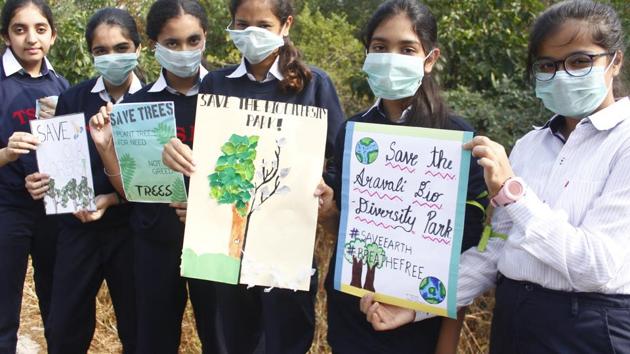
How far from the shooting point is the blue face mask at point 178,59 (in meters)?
2.96

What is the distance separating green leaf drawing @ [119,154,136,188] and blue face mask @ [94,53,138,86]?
576 millimetres

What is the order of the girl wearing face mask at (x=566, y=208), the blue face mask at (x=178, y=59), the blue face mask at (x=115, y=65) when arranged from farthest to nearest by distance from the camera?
1. the blue face mask at (x=115, y=65)
2. the blue face mask at (x=178, y=59)
3. the girl wearing face mask at (x=566, y=208)

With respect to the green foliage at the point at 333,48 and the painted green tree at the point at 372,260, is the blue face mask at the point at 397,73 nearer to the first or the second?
the painted green tree at the point at 372,260

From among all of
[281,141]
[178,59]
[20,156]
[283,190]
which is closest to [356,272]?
[283,190]

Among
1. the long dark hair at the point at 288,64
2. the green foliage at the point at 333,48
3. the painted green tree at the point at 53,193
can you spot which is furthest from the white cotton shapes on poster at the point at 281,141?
the green foliage at the point at 333,48

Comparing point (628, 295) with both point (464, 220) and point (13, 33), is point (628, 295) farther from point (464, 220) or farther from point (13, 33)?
point (13, 33)

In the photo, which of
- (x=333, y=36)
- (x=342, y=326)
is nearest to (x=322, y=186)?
(x=342, y=326)

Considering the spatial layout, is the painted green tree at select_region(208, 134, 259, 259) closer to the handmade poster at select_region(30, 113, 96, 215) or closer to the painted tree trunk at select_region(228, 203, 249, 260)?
the painted tree trunk at select_region(228, 203, 249, 260)

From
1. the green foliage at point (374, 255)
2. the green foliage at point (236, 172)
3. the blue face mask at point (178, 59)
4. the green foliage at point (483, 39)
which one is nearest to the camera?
the green foliage at point (374, 255)

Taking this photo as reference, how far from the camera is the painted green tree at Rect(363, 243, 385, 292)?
2.19 meters

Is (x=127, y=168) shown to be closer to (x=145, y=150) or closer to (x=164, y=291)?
(x=145, y=150)

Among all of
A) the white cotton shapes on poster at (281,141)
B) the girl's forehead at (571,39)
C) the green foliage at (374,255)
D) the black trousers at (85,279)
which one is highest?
the girl's forehead at (571,39)

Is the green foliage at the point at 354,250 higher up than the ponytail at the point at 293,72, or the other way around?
the ponytail at the point at 293,72

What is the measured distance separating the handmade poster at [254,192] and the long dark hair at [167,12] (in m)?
0.78
